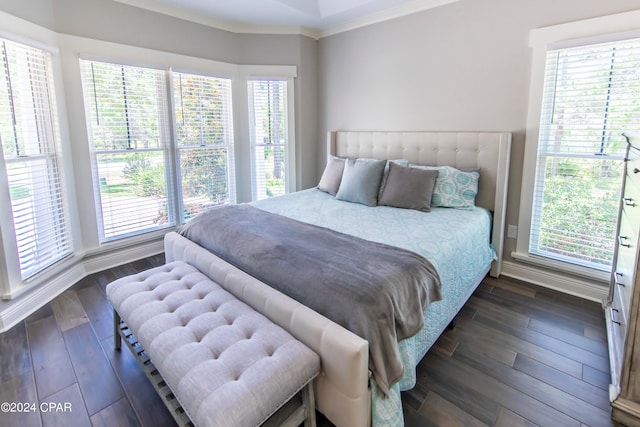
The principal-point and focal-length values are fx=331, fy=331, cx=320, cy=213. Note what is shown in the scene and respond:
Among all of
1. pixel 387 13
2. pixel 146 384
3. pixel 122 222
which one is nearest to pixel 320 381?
pixel 146 384

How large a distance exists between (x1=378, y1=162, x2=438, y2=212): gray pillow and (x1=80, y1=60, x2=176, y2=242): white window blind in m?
2.44

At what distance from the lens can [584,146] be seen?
2.57m

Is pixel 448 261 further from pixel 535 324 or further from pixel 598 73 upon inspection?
pixel 598 73

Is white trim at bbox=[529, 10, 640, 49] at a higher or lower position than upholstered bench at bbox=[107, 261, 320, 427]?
higher

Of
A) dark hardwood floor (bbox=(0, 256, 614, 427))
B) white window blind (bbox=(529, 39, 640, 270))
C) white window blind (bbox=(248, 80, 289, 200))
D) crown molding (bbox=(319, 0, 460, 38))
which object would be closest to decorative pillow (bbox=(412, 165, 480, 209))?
white window blind (bbox=(529, 39, 640, 270))

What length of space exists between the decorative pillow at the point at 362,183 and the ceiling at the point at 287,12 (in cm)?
169

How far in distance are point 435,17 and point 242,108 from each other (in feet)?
7.87

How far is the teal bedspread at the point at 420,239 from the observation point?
1.61m

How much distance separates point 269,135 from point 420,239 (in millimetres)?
2831

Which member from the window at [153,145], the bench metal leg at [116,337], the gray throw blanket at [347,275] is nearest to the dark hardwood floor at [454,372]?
the bench metal leg at [116,337]

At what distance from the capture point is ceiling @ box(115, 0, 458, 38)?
335 centimetres

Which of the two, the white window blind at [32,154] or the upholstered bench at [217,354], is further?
the white window blind at [32,154]

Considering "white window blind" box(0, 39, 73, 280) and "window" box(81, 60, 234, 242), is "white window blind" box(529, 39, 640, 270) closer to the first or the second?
"window" box(81, 60, 234, 242)

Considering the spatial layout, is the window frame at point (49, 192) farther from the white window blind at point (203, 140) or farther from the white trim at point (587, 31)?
the white trim at point (587, 31)
